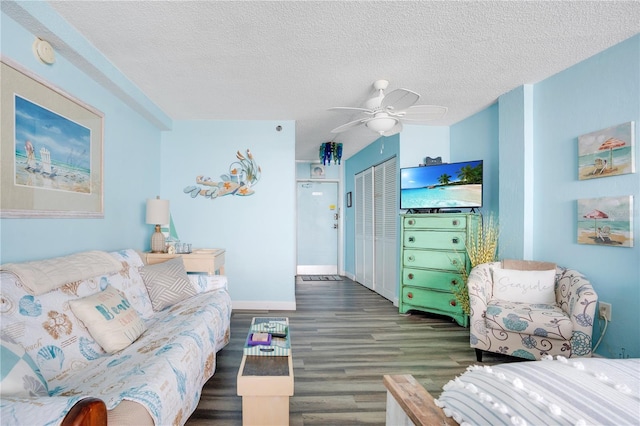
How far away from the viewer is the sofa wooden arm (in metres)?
0.89

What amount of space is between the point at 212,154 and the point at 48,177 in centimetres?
217

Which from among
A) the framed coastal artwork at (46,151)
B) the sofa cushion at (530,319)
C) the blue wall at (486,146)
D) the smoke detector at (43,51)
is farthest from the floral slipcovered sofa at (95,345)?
the blue wall at (486,146)

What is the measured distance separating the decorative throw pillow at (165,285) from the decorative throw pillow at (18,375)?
1.40 m

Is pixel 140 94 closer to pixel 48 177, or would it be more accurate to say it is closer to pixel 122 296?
pixel 48 177

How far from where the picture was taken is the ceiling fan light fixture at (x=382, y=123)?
2.80 meters

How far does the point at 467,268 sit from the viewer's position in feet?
11.8

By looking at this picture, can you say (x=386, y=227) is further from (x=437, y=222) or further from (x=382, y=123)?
(x=382, y=123)

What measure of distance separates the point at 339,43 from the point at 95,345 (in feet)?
7.85

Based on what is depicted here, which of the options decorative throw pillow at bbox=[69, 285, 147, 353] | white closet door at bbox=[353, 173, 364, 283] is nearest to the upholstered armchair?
decorative throw pillow at bbox=[69, 285, 147, 353]

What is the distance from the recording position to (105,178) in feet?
9.21

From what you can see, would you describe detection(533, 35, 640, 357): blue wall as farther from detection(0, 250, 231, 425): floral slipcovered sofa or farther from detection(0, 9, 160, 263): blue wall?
detection(0, 9, 160, 263): blue wall

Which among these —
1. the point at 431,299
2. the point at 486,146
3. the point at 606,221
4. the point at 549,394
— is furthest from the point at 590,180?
the point at 549,394

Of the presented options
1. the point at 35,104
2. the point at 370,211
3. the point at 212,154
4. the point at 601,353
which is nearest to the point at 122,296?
the point at 35,104

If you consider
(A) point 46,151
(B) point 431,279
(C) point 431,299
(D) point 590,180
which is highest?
(A) point 46,151
